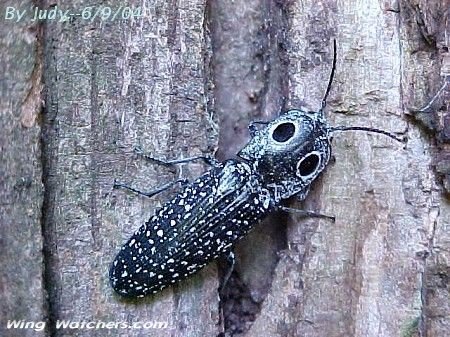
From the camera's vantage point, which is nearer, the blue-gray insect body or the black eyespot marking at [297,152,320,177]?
the blue-gray insect body

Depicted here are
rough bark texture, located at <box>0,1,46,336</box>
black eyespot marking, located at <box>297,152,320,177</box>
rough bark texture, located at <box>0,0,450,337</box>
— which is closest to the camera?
rough bark texture, located at <box>0,1,46,336</box>

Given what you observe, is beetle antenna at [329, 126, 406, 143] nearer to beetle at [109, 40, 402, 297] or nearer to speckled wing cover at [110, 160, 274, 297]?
beetle at [109, 40, 402, 297]

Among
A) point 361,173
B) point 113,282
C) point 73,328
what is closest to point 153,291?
point 113,282

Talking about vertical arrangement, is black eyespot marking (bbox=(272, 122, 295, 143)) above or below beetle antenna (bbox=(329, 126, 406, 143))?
above

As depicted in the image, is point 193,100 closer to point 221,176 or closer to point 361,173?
point 221,176

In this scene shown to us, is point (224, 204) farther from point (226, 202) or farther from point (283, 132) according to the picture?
point (283, 132)

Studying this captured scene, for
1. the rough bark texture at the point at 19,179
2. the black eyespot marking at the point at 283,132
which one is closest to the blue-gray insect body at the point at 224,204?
the black eyespot marking at the point at 283,132

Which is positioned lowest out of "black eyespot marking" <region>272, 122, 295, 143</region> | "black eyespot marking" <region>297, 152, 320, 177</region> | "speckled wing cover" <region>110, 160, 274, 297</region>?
"speckled wing cover" <region>110, 160, 274, 297</region>

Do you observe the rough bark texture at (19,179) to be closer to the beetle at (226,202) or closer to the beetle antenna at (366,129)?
the beetle at (226,202)

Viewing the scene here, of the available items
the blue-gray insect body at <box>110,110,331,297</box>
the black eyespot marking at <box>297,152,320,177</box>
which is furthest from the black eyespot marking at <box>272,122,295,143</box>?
the black eyespot marking at <box>297,152,320,177</box>
